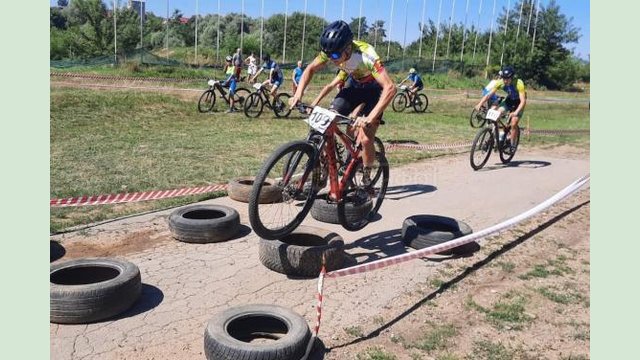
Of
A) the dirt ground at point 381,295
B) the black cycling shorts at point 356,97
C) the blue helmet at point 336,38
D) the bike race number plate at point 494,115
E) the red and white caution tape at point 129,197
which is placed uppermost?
the blue helmet at point 336,38

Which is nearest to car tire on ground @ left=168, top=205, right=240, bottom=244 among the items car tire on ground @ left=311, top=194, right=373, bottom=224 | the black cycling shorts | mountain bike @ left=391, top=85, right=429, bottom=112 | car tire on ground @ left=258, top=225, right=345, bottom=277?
car tire on ground @ left=258, top=225, right=345, bottom=277

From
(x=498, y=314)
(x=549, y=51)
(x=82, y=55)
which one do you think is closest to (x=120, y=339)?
(x=498, y=314)

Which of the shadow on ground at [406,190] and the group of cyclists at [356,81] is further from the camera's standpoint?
the shadow on ground at [406,190]

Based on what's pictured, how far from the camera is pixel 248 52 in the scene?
43875mm

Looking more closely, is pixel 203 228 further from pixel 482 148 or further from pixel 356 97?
pixel 482 148

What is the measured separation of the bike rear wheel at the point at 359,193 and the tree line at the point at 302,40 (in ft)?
106

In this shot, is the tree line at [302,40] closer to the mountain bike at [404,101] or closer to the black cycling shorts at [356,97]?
the mountain bike at [404,101]

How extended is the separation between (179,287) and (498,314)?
2924 millimetres

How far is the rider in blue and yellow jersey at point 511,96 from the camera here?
36.2ft

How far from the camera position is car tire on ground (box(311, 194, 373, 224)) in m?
6.43

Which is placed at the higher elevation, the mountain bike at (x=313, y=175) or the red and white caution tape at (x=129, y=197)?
the mountain bike at (x=313, y=175)

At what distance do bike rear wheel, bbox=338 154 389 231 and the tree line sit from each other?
32434mm

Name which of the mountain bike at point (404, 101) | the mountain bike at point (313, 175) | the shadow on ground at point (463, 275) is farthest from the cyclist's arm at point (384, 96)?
the mountain bike at point (404, 101)

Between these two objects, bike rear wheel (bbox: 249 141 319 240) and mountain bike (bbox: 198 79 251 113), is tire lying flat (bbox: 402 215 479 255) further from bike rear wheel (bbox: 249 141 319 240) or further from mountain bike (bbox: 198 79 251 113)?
mountain bike (bbox: 198 79 251 113)
